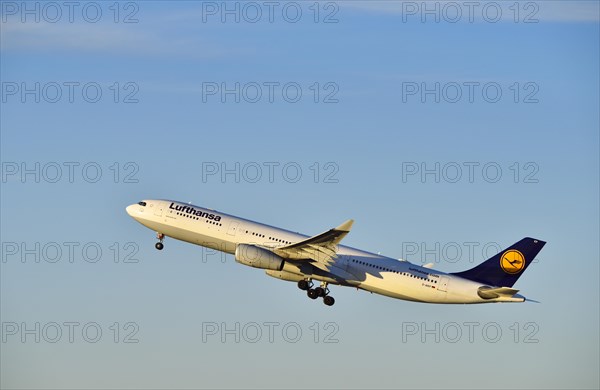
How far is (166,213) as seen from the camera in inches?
3435

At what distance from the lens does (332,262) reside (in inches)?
3327

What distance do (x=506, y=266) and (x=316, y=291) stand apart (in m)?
15.1

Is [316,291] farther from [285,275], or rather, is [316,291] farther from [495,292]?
[495,292]

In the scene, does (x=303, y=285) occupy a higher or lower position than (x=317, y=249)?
lower

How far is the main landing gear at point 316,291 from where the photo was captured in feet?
284

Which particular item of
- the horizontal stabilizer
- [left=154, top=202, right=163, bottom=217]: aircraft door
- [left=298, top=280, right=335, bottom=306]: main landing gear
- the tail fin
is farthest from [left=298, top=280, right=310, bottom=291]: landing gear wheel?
the horizontal stabilizer

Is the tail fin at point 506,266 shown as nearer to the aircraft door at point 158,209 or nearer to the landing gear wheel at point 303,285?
the landing gear wheel at point 303,285

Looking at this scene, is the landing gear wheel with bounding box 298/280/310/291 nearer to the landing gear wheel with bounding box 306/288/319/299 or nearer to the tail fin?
the landing gear wheel with bounding box 306/288/319/299

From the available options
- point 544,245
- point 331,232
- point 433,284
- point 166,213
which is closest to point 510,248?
point 544,245

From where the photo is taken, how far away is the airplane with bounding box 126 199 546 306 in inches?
3268

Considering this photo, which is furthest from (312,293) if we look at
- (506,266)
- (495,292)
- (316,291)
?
(506,266)

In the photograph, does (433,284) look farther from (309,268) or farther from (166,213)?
(166,213)

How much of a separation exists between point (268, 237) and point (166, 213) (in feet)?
28.7

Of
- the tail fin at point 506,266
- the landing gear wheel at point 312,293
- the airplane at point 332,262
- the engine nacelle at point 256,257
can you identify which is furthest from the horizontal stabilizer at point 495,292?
the engine nacelle at point 256,257
